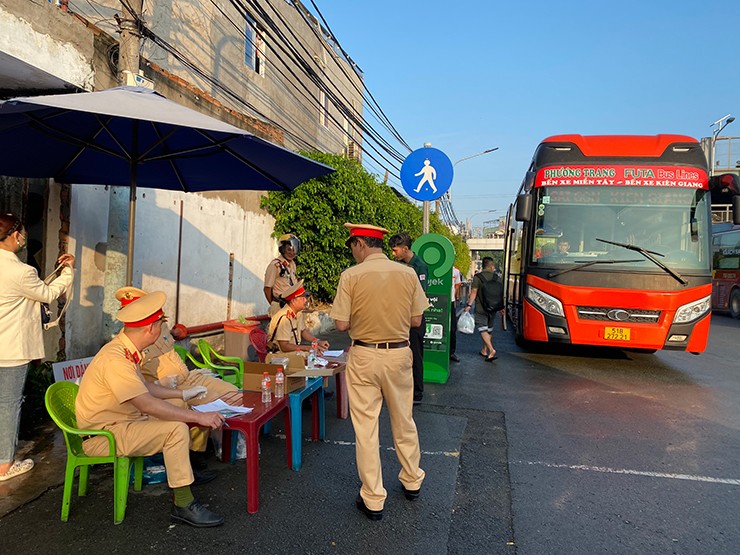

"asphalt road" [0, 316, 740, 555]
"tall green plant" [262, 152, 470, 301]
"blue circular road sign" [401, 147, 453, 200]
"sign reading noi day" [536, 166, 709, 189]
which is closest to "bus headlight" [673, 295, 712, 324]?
"asphalt road" [0, 316, 740, 555]

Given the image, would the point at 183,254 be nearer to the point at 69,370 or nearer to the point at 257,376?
the point at 69,370

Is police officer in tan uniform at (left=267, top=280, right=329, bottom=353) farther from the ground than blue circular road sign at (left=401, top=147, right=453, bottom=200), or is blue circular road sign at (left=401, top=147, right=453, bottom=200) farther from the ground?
blue circular road sign at (left=401, top=147, right=453, bottom=200)

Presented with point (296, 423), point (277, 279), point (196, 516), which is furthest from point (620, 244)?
point (196, 516)

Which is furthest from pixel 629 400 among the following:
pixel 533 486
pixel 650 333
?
pixel 533 486

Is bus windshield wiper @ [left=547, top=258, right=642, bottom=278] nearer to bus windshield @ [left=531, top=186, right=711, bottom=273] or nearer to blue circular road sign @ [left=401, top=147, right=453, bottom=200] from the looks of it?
bus windshield @ [left=531, top=186, right=711, bottom=273]

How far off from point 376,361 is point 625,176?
19.5 ft

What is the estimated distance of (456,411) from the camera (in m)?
5.56

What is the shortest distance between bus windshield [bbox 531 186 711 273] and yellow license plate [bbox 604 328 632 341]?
2.96ft

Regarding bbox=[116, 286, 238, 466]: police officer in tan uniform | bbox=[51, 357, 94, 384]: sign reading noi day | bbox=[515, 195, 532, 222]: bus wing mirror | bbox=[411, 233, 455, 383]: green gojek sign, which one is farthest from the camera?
bbox=[515, 195, 532, 222]: bus wing mirror

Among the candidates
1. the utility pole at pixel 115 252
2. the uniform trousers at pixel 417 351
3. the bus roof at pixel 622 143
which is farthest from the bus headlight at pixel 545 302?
the utility pole at pixel 115 252

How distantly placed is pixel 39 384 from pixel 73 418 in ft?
5.66

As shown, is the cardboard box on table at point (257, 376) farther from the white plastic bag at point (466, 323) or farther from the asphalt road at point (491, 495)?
the white plastic bag at point (466, 323)

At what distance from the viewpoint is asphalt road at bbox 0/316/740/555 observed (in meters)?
2.91

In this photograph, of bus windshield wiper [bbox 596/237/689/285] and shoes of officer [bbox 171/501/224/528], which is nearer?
shoes of officer [bbox 171/501/224/528]
